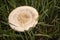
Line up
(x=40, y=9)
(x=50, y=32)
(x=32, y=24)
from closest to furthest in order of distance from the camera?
(x=32, y=24), (x=50, y=32), (x=40, y=9)

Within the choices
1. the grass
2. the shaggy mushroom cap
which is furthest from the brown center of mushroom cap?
the grass

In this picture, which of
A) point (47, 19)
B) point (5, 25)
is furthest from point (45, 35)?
point (5, 25)

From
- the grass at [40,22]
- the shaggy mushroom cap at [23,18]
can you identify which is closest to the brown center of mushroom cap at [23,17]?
the shaggy mushroom cap at [23,18]

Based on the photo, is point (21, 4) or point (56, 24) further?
point (21, 4)

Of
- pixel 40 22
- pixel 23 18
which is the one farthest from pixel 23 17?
pixel 40 22

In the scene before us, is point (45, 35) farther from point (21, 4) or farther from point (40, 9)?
point (21, 4)

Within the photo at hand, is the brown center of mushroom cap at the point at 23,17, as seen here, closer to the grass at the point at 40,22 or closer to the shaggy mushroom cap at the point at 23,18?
the shaggy mushroom cap at the point at 23,18
